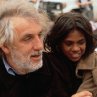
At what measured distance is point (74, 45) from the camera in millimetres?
1702

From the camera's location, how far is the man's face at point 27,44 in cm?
146

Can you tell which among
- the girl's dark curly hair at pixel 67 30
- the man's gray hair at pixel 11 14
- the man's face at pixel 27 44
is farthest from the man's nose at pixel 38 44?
the girl's dark curly hair at pixel 67 30

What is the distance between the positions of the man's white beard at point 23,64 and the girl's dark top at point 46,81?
0.12 ft

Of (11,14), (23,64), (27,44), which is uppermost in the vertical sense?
(11,14)

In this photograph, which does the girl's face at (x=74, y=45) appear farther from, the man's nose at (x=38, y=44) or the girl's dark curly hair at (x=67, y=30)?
the man's nose at (x=38, y=44)

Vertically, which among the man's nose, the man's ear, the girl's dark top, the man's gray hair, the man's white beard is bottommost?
the girl's dark top

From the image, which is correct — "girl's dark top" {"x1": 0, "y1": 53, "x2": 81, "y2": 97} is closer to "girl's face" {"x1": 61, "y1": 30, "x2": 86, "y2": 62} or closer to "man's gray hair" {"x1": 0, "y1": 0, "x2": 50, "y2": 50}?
"girl's face" {"x1": 61, "y1": 30, "x2": 86, "y2": 62}

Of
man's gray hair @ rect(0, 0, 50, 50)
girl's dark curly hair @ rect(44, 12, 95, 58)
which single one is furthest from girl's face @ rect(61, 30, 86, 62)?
man's gray hair @ rect(0, 0, 50, 50)

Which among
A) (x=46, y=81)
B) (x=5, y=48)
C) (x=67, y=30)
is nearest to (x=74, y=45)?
(x=67, y=30)

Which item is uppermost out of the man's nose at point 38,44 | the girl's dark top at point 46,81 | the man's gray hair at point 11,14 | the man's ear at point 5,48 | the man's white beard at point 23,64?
the man's gray hair at point 11,14

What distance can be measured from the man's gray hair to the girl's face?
0.23 meters

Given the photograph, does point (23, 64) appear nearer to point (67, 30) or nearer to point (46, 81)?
point (46, 81)

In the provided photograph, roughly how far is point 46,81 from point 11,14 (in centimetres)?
41

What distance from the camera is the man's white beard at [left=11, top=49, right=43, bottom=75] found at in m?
1.47
